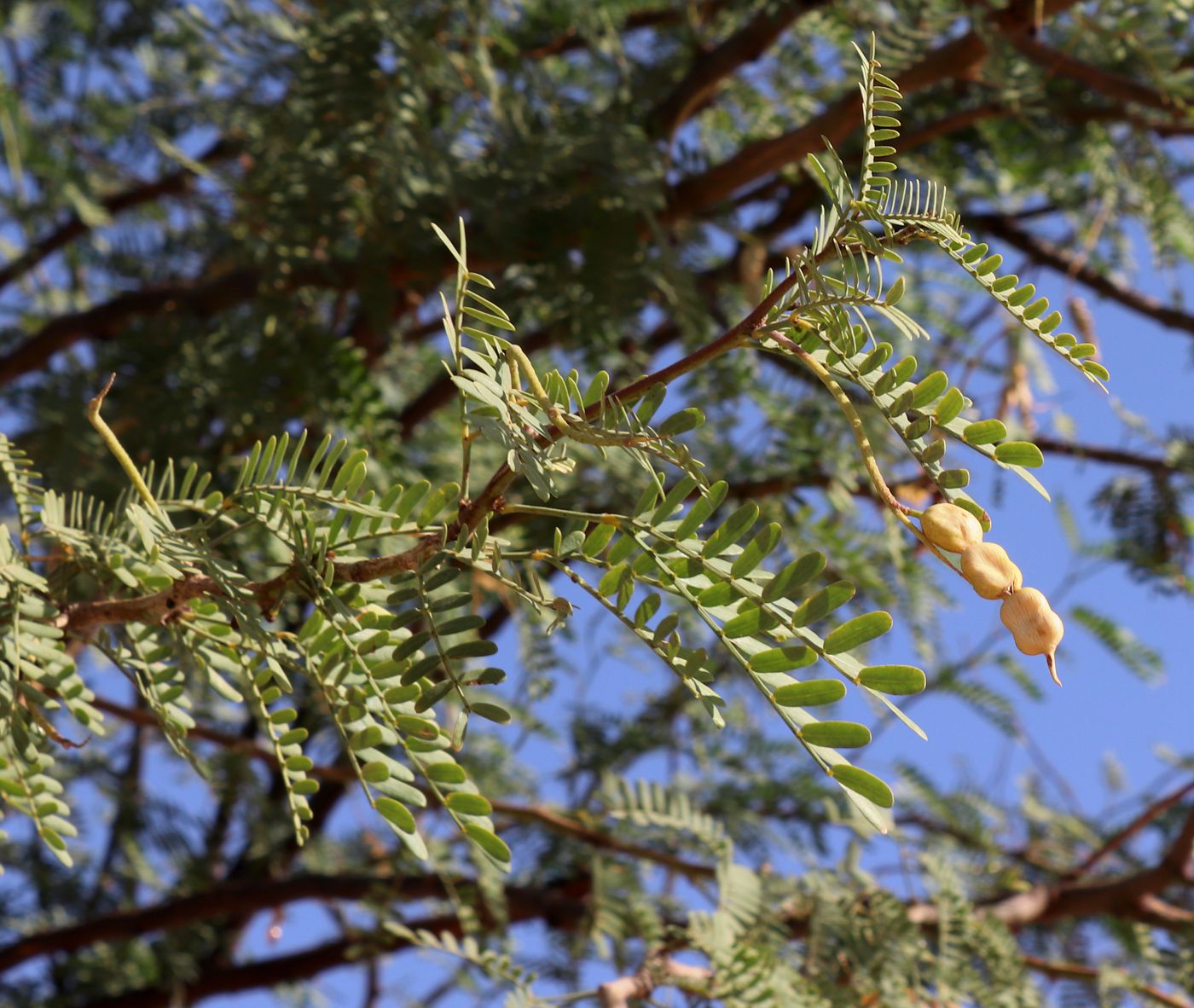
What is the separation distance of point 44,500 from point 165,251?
1231 mm

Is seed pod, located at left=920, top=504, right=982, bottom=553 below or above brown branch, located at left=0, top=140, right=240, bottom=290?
below

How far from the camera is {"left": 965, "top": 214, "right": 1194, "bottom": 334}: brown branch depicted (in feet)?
4.11

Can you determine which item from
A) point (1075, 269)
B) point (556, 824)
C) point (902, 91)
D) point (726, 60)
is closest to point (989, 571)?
point (902, 91)

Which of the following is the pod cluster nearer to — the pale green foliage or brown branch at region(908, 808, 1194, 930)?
the pale green foliage

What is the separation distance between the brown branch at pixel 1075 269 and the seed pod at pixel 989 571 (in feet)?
3.38

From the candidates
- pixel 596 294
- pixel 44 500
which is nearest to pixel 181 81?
pixel 596 294

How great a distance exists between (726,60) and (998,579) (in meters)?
0.85

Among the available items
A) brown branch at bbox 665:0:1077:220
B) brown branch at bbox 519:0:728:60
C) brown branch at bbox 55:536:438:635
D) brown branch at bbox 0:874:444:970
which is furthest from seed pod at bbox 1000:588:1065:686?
brown branch at bbox 519:0:728:60

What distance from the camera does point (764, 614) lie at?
337 mm

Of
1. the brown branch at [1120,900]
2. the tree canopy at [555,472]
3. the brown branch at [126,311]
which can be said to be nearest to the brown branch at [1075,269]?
the tree canopy at [555,472]

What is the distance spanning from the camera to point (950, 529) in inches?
12.2

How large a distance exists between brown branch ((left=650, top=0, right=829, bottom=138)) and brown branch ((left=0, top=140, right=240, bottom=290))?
0.64 meters

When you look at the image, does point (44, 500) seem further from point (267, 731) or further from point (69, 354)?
point (69, 354)

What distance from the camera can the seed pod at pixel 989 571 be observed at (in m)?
0.31
